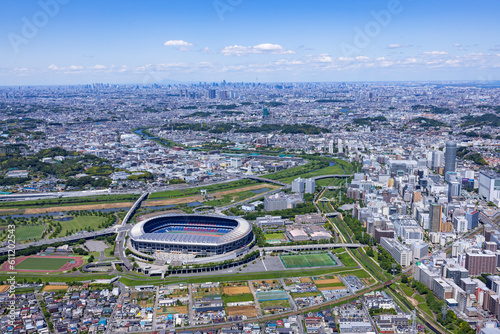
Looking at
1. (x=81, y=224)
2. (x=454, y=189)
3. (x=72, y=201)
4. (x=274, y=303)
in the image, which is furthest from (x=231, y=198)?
(x=274, y=303)

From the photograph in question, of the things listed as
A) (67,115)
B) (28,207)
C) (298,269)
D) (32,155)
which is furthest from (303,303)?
(67,115)

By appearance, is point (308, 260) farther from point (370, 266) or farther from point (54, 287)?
point (54, 287)

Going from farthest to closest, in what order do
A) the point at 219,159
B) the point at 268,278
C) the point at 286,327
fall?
the point at 219,159, the point at 268,278, the point at 286,327

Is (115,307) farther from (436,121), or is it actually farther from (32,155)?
(436,121)

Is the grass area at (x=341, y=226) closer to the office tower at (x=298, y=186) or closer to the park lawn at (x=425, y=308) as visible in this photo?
the office tower at (x=298, y=186)

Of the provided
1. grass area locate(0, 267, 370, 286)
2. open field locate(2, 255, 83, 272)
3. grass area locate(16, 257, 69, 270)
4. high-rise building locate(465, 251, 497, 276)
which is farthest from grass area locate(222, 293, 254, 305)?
high-rise building locate(465, 251, 497, 276)

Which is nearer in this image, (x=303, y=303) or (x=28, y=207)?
(x=303, y=303)

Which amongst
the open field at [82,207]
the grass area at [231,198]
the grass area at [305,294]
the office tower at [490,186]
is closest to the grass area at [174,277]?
the grass area at [305,294]
